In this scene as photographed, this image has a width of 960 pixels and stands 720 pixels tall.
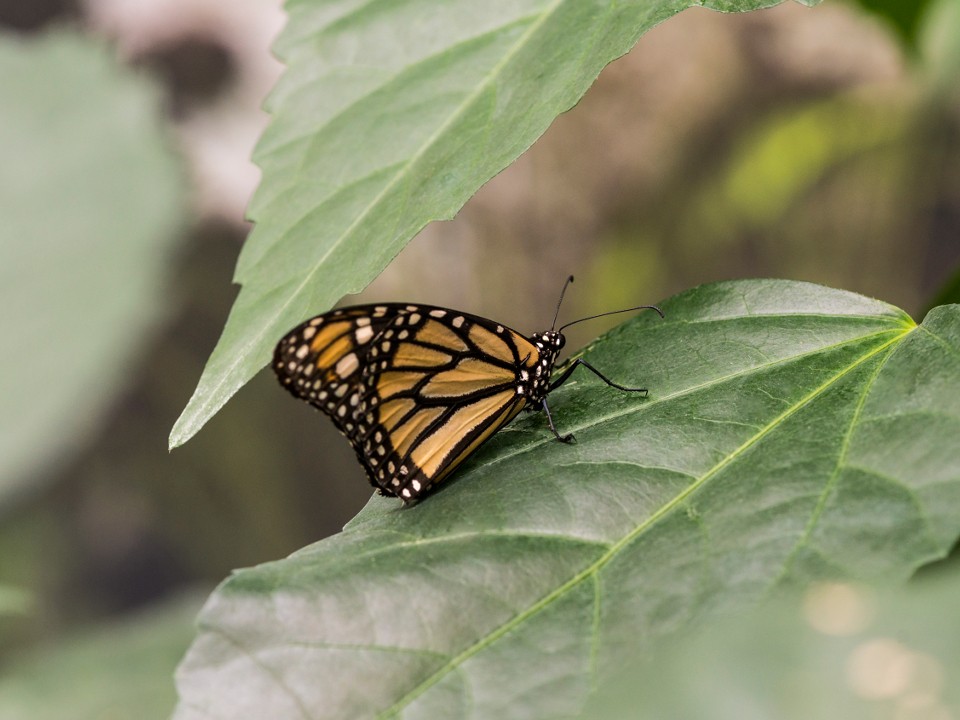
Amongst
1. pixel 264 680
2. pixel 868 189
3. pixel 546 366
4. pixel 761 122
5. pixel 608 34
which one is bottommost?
pixel 868 189

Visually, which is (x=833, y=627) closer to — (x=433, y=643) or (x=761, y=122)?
(x=433, y=643)

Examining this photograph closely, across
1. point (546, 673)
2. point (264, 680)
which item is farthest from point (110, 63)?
point (546, 673)

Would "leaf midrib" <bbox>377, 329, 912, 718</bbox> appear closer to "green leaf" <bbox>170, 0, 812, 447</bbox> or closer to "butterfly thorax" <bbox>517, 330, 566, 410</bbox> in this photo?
"green leaf" <bbox>170, 0, 812, 447</bbox>

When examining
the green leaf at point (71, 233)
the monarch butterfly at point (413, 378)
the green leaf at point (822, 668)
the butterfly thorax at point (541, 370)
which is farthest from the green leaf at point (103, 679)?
the green leaf at point (822, 668)

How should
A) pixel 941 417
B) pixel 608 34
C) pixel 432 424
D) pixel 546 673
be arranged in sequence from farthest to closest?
1. pixel 432 424
2. pixel 608 34
3. pixel 941 417
4. pixel 546 673

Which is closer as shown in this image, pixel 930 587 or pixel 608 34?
pixel 930 587

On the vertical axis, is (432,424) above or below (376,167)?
below

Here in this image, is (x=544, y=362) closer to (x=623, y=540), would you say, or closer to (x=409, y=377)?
(x=409, y=377)

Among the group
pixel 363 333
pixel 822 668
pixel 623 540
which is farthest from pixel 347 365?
pixel 822 668
